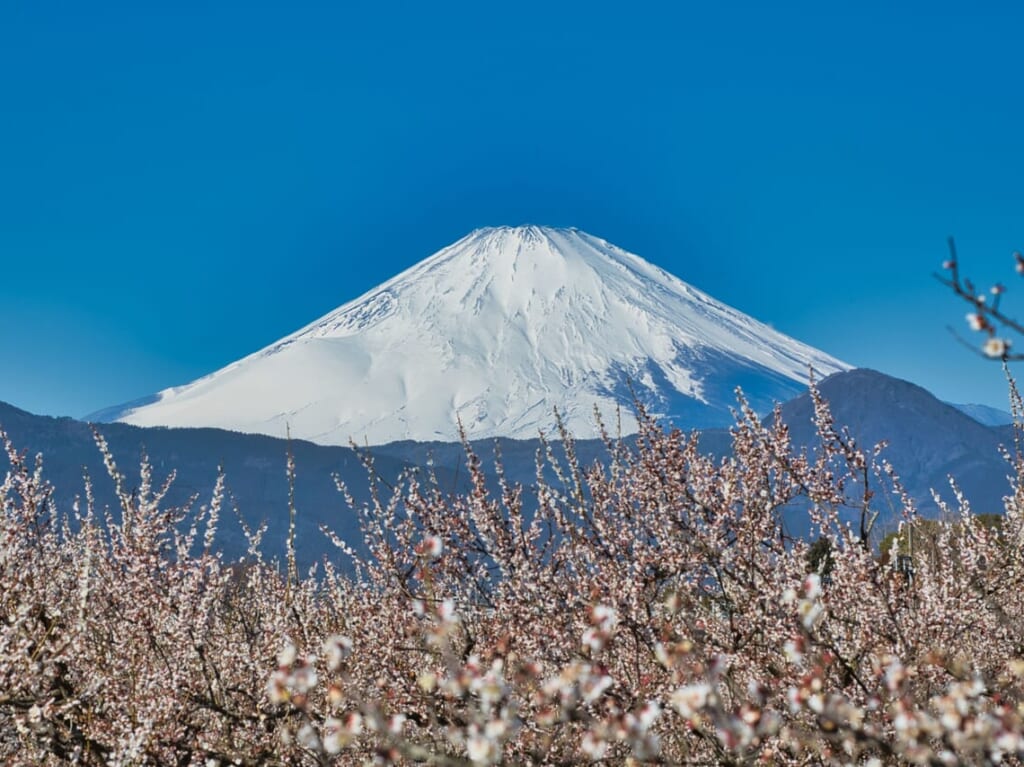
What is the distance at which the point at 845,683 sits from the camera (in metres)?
4.48

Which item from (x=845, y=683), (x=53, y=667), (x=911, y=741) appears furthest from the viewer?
(x=53, y=667)

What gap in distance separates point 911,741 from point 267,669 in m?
4.02

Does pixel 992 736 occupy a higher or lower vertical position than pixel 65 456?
lower

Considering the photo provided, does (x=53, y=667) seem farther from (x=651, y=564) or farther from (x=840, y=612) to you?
(x=840, y=612)

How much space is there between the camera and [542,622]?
4.61 metres

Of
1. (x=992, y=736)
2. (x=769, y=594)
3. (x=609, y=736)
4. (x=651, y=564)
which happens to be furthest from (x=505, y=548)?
(x=992, y=736)

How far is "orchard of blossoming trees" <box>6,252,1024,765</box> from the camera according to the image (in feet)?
14.1

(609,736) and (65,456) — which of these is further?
(65,456)

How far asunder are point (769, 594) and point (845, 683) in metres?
0.50

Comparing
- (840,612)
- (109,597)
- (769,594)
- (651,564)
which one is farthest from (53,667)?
(840,612)

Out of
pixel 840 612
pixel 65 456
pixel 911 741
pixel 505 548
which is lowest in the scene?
pixel 911 741

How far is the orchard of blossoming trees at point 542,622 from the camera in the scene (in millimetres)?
4297

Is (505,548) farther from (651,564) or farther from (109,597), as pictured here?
(109,597)

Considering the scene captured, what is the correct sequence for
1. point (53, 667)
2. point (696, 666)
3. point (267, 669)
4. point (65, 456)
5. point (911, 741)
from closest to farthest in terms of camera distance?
point (911, 741), point (696, 666), point (53, 667), point (267, 669), point (65, 456)
